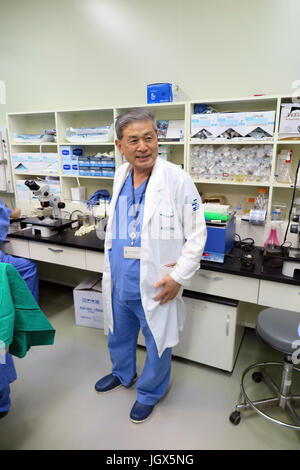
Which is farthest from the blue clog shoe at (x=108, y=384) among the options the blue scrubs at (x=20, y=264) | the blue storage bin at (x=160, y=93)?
the blue storage bin at (x=160, y=93)

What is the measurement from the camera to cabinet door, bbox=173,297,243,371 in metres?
1.91

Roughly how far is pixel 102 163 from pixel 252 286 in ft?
5.43

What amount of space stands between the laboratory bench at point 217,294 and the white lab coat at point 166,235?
1.23 feet

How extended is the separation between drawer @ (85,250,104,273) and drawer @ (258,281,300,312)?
1.13 meters

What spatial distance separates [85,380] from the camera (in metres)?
2.02

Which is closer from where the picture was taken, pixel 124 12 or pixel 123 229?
pixel 123 229

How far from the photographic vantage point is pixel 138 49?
8.13 ft

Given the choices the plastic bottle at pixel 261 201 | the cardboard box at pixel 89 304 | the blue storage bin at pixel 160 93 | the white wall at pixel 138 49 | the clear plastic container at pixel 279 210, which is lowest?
the cardboard box at pixel 89 304

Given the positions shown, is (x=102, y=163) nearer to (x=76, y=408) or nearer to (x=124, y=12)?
(x=124, y=12)

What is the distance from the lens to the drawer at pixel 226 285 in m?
1.76

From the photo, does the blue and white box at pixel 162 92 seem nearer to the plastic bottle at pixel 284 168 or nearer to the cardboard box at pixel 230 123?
the cardboard box at pixel 230 123

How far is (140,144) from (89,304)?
158 cm

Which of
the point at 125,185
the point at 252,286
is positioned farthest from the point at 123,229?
the point at 252,286

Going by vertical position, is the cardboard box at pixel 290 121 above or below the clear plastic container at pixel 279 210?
above
